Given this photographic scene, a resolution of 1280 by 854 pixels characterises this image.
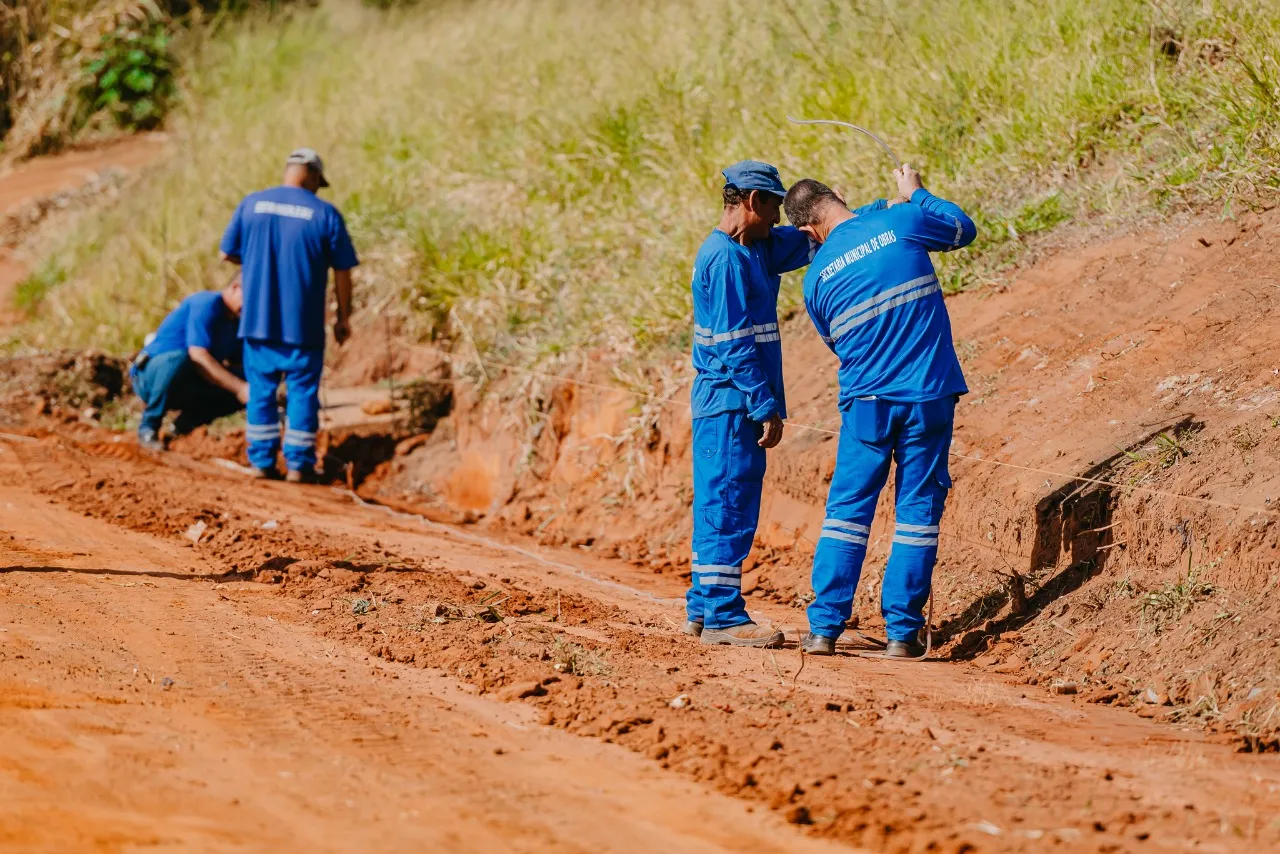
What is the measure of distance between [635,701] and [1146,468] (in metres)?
2.62

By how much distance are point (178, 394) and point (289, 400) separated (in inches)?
55.1

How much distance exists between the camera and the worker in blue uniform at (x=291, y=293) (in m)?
10.1

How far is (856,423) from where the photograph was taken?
614 centimetres

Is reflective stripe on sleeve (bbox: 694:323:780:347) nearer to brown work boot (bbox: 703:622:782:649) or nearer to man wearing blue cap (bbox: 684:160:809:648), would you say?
man wearing blue cap (bbox: 684:160:809:648)

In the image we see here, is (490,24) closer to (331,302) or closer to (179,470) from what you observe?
(331,302)

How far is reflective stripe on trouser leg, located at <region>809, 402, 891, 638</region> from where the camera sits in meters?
6.12

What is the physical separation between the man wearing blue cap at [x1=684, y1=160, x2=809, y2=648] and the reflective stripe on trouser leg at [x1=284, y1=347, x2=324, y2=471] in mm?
4524

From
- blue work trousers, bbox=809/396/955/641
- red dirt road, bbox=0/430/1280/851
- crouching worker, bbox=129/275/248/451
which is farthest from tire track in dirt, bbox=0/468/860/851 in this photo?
crouching worker, bbox=129/275/248/451

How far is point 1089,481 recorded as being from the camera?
628 cm

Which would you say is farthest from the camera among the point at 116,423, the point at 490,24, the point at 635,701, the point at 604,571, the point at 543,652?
→ the point at 490,24

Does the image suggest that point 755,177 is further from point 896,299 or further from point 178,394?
point 178,394

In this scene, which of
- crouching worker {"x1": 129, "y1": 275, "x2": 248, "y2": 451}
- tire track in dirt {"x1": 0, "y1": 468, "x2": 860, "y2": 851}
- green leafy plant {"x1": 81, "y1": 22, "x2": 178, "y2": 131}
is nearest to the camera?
tire track in dirt {"x1": 0, "y1": 468, "x2": 860, "y2": 851}

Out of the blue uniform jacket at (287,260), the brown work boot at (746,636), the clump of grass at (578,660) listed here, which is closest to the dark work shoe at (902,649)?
the brown work boot at (746,636)

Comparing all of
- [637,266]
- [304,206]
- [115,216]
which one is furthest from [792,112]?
[115,216]
